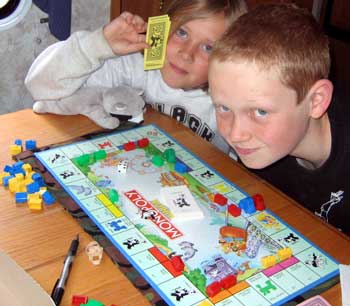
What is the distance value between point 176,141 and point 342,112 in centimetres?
37

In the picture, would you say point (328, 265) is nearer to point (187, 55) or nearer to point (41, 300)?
point (41, 300)

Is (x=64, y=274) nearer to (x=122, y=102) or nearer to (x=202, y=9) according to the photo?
(x=122, y=102)

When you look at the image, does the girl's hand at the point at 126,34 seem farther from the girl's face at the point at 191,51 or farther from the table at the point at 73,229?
the table at the point at 73,229

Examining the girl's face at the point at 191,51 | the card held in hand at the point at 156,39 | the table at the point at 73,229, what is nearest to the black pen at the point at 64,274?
the table at the point at 73,229

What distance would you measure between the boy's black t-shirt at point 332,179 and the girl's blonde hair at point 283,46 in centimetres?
18

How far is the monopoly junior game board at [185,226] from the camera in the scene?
2.40 feet

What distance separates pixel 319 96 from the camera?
0.95 m

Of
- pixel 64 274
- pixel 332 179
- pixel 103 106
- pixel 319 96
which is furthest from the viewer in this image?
pixel 103 106

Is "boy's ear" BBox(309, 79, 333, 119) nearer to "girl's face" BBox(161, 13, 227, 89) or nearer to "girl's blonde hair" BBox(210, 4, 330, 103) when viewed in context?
"girl's blonde hair" BBox(210, 4, 330, 103)

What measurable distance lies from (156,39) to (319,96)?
0.38 m

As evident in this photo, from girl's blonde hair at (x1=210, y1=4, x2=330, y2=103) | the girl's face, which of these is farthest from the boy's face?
the girl's face

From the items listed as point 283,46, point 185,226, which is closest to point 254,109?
point 283,46

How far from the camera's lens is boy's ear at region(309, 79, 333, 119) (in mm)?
937

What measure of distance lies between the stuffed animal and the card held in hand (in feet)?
0.35
